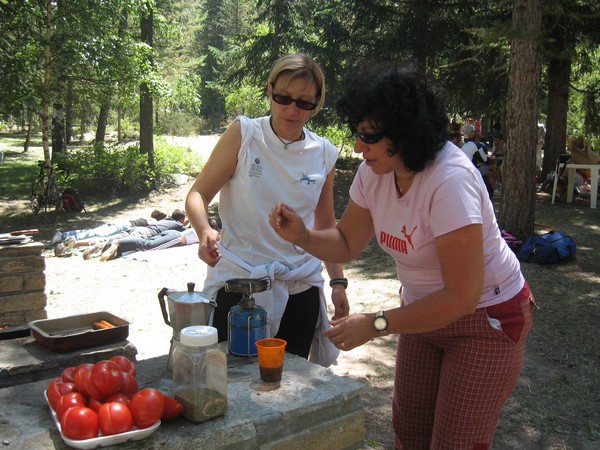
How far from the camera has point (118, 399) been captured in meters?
1.61

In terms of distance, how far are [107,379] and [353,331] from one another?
745mm

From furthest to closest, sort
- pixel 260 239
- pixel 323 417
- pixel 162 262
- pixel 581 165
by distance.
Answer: pixel 581 165
pixel 162 262
pixel 260 239
pixel 323 417

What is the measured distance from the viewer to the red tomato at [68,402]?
1.60 m

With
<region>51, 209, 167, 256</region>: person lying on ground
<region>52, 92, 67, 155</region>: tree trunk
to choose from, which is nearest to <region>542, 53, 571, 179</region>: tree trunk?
<region>51, 209, 167, 256</region>: person lying on ground

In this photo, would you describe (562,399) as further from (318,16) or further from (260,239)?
(318,16)

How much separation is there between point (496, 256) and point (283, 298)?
89 centimetres

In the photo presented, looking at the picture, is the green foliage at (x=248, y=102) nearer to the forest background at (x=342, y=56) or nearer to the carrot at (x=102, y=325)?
the forest background at (x=342, y=56)

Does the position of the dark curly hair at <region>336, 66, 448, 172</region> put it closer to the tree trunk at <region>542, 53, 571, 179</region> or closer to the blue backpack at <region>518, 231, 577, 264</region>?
the blue backpack at <region>518, 231, 577, 264</region>

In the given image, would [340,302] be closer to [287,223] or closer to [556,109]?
[287,223]

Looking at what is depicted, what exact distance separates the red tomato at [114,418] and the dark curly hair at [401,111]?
1.03 metres

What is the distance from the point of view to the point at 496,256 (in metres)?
1.95

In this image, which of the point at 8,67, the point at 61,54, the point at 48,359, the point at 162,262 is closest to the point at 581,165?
the point at 162,262

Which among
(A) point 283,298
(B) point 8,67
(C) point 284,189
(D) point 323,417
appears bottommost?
(D) point 323,417

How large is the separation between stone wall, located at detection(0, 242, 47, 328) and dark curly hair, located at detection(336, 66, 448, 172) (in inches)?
137
